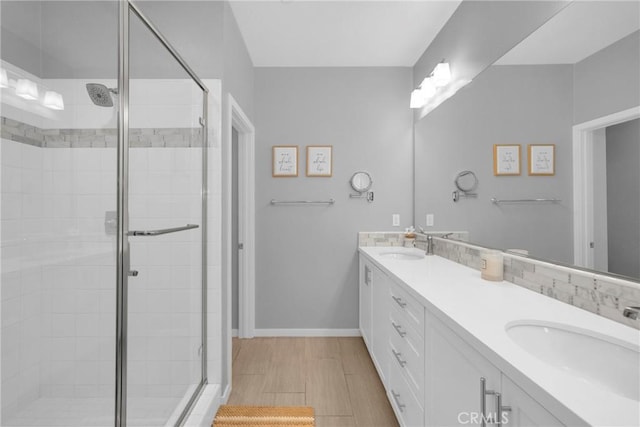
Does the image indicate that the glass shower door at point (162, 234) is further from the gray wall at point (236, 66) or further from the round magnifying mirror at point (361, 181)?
the round magnifying mirror at point (361, 181)

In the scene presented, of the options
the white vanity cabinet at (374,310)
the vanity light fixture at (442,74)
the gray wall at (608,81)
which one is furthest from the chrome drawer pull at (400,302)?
the vanity light fixture at (442,74)

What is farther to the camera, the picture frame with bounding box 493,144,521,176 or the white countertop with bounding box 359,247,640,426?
the picture frame with bounding box 493,144,521,176

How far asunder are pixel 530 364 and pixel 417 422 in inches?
34.2

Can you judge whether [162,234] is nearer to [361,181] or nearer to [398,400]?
[398,400]

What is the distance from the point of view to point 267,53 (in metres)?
2.70

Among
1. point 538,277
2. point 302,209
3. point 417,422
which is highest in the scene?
point 302,209

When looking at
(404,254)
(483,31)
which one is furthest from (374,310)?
(483,31)

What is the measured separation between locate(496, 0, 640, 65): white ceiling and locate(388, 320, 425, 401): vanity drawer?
1.30 m

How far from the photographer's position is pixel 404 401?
1.54 metres

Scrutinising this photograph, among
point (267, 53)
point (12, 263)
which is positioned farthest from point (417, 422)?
point (267, 53)

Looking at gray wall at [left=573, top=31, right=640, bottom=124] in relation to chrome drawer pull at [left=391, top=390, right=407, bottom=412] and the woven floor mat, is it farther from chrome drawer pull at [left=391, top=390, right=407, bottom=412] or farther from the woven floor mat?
the woven floor mat

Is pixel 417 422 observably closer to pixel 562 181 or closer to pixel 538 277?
pixel 538 277

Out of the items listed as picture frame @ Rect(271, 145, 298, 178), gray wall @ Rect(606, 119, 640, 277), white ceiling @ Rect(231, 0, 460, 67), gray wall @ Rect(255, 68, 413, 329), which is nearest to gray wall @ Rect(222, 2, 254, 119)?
white ceiling @ Rect(231, 0, 460, 67)

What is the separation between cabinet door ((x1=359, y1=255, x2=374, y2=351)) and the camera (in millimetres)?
2432
